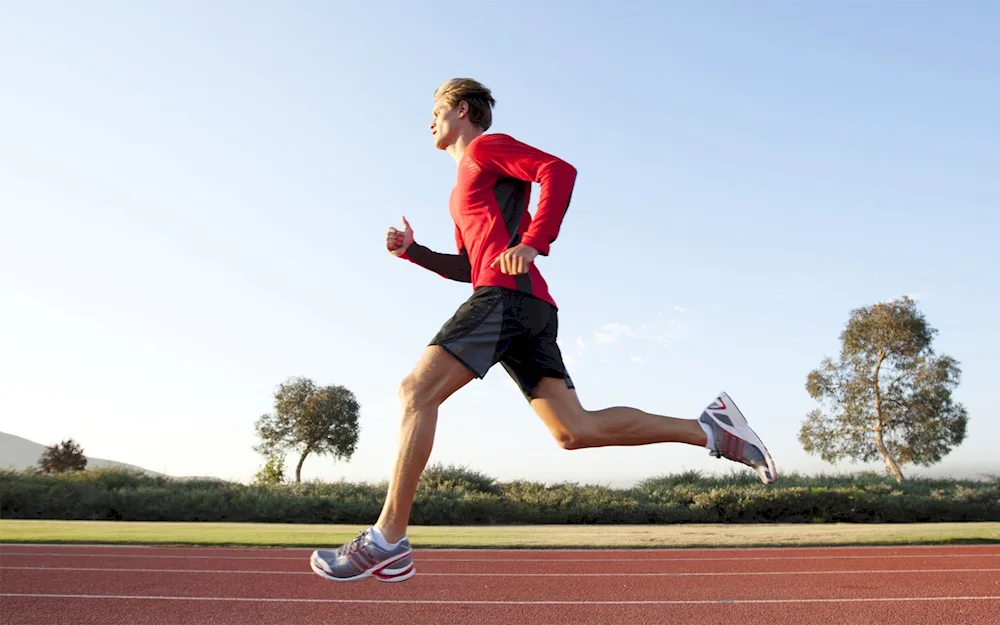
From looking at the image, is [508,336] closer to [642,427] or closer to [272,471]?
[642,427]

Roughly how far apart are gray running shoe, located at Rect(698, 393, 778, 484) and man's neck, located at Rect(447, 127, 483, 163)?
4.77 ft

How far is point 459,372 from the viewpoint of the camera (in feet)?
9.55

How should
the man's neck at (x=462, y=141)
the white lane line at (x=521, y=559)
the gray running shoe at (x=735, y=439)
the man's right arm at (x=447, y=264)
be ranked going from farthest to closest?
the white lane line at (x=521, y=559)
the man's right arm at (x=447, y=264)
the gray running shoe at (x=735, y=439)
the man's neck at (x=462, y=141)

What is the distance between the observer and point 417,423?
9.53 feet

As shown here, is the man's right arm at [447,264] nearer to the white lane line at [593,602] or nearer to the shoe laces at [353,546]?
the shoe laces at [353,546]

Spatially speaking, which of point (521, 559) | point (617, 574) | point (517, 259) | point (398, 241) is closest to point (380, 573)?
point (517, 259)

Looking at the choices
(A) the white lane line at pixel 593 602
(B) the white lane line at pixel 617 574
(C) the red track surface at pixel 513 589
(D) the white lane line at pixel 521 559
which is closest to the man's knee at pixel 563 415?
(C) the red track surface at pixel 513 589

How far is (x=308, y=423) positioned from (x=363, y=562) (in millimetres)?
35689

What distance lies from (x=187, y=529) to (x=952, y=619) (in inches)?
484

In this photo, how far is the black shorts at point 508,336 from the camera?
2.92 m

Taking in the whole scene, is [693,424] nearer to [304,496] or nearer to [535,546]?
[535,546]

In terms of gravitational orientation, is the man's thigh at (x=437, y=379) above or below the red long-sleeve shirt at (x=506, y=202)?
below

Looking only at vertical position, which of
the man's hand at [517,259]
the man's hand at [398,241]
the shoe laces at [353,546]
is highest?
the man's hand at [398,241]

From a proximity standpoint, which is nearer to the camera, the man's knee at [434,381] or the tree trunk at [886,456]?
the man's knee at [434,381]
